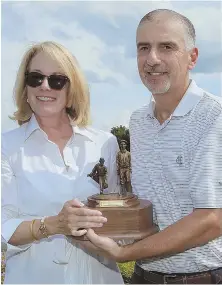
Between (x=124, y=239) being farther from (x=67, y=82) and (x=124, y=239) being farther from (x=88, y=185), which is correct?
(x=67, y=82)

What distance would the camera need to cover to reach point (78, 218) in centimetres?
384

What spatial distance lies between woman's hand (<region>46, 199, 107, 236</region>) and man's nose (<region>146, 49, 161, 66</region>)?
42.9 inches

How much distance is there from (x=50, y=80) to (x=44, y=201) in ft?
3.04

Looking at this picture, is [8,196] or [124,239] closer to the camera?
[124,239]

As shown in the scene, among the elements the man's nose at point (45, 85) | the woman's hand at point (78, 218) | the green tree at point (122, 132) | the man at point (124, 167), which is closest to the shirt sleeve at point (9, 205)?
the woman's hand at point (78, 218)

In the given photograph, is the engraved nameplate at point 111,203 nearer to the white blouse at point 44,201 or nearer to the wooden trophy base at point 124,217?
the wooden trophy base at point 124,217

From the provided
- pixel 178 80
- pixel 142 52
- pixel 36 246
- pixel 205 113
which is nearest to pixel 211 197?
pixel 205 113

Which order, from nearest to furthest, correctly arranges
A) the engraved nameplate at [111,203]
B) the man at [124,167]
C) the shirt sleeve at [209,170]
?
the shirt sleeve at [209,170]
the engraved nameplate at [111,203]
the man at [124,167]

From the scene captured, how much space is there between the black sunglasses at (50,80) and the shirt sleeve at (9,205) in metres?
0.60

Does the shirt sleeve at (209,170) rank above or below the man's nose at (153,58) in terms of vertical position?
below

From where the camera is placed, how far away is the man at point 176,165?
3742mm

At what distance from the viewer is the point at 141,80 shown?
411 cm

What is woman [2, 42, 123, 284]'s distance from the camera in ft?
13.8

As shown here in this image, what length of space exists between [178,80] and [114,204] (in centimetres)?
99
